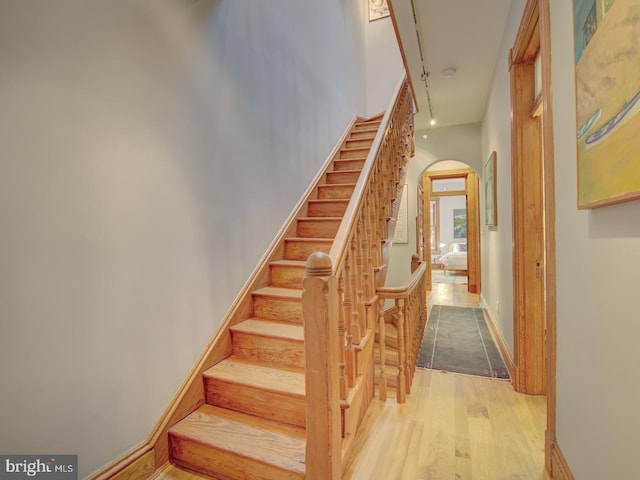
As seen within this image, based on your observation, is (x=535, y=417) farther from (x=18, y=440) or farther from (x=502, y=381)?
(x=18, y=440)

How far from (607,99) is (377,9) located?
585 cm

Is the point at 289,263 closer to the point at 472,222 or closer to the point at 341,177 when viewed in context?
the point at 341,177

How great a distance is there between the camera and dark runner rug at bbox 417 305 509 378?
266cm

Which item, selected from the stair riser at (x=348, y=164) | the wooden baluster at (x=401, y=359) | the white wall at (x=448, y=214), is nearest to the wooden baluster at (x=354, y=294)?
the wooden baluster at (x=401, y=359)

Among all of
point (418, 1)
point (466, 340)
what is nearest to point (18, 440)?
point (418, 1)

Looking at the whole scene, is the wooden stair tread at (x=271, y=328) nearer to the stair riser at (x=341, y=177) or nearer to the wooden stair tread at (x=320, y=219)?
the wooden stair tread at (x=320, y=219)

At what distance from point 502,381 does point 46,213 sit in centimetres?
299

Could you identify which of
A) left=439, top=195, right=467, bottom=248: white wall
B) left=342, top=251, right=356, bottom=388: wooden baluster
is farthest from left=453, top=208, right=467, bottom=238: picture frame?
left=342, top=251, right=356, bottom=388: wooden baluster

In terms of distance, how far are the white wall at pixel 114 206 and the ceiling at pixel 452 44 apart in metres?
1.34

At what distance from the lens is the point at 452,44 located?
105 inches

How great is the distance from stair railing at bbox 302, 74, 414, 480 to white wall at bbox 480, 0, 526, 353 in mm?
1006

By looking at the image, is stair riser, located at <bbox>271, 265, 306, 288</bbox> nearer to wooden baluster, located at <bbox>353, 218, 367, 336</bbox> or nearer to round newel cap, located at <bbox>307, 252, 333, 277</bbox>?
wooden baluster, located at <bbox>353, 218, 367, 336</bbox>

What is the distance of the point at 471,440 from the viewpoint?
175cm

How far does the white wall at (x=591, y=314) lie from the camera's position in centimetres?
83
